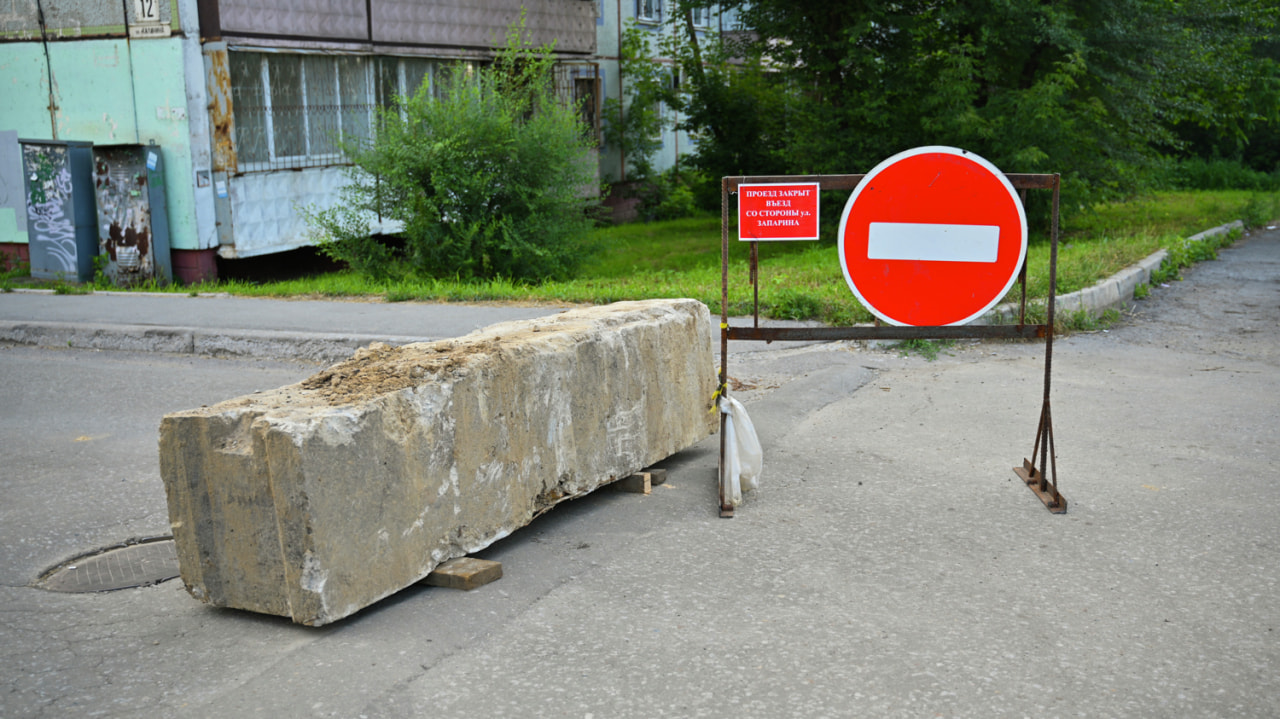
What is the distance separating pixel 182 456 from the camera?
11.5 ft

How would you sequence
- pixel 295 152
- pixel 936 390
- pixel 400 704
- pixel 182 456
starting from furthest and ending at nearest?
pixel 295 152
pixel 936 390
pixel 182 456
pixel 400 704

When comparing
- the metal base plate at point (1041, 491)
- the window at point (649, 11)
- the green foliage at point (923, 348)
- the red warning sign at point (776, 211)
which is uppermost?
the window at point (649, 11)

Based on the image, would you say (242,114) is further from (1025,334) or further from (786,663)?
(786,663)

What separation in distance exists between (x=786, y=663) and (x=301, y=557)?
153 cm

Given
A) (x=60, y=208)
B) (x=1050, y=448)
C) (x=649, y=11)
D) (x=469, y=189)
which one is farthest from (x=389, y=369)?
(x=649, y=11)

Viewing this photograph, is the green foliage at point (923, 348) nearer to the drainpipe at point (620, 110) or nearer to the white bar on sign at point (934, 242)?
the white bar on sign at point (934, 242)

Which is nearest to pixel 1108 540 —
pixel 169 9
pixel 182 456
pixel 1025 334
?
pixel 1025 334

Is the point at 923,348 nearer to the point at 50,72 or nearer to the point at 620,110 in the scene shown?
the point at 50,72

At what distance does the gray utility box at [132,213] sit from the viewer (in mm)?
12477

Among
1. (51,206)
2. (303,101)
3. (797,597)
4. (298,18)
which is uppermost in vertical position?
(298,18)

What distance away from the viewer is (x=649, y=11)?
78.9ft

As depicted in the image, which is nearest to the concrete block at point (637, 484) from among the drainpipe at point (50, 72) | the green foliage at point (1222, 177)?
the drainpipe at point (50, 72)

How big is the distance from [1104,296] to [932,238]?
18.0 feet

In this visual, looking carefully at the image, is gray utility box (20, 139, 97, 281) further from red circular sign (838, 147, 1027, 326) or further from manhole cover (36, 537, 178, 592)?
red circular sign (838, 147, 1027, 326)
